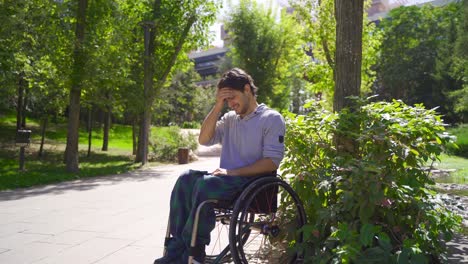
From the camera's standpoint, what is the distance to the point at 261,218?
3359 millimetres

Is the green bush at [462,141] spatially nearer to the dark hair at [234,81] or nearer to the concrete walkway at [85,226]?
Result: the concrete walkway at [85,226]

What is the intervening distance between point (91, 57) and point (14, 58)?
2794mm

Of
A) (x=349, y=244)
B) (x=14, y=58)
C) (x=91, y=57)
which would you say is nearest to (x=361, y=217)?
(x=349, y=244)

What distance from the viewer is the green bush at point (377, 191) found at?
8.52 ft

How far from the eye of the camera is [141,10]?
17703mm

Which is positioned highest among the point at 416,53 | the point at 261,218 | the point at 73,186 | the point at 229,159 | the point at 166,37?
the point at 416,53

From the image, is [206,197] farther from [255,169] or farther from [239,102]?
[239,102]

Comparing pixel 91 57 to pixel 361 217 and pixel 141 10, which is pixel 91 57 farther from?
pixel 361 217

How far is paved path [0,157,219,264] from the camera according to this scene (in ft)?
13.4

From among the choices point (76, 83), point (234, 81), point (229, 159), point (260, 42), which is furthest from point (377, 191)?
point (260, 42)

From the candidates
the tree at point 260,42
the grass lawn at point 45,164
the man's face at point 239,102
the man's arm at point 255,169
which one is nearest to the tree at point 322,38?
the grass lawn at point 45,164

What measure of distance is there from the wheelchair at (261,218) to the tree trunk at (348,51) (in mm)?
1162

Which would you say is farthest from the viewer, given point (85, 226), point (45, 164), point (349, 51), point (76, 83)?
point (45, 164)

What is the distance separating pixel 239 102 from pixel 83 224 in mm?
3230
